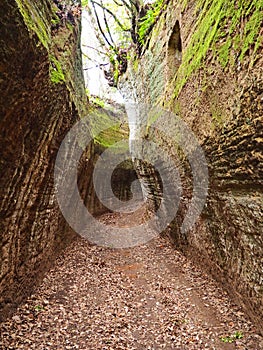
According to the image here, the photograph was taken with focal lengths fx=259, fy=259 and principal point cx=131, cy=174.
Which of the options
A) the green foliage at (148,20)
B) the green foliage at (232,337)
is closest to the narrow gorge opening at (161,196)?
the green foliage at (232,337)

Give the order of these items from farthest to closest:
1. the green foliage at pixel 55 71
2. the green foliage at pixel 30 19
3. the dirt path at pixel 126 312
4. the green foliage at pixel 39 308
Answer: the green foliage at pixel 55 71, the green foliage at pixel 39 308, the dirt path at pixel 126 312, the green foliage at pixel 30 19

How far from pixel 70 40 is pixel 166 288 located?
7.02 metres

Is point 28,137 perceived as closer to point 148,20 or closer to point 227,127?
point 227,127

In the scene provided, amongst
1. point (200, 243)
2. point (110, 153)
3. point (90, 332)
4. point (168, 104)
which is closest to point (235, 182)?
point (200, 243)

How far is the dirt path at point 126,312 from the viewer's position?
4066mm

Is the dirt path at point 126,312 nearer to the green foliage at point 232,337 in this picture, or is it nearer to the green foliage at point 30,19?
the green foliage at point 232,337

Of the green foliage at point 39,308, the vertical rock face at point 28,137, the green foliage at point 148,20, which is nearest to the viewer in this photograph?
the vertical rock face at point 28,137

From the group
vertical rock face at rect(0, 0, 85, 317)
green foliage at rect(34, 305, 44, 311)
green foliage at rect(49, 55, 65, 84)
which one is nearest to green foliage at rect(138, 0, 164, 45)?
vertical rock face at rect(0, 0, 85, 317)

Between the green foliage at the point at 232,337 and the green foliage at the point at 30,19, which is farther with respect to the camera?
the green foliage at the point at 232,337

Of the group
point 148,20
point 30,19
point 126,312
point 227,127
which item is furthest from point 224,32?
point 148,20

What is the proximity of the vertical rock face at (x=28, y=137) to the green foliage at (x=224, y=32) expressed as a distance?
2.97 meters

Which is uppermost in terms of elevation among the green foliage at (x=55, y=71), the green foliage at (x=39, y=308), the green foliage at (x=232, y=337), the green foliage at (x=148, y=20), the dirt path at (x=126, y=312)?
the green foliage at (x=148, y=20)

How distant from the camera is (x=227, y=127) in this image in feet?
14.3

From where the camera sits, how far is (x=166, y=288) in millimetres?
5969
